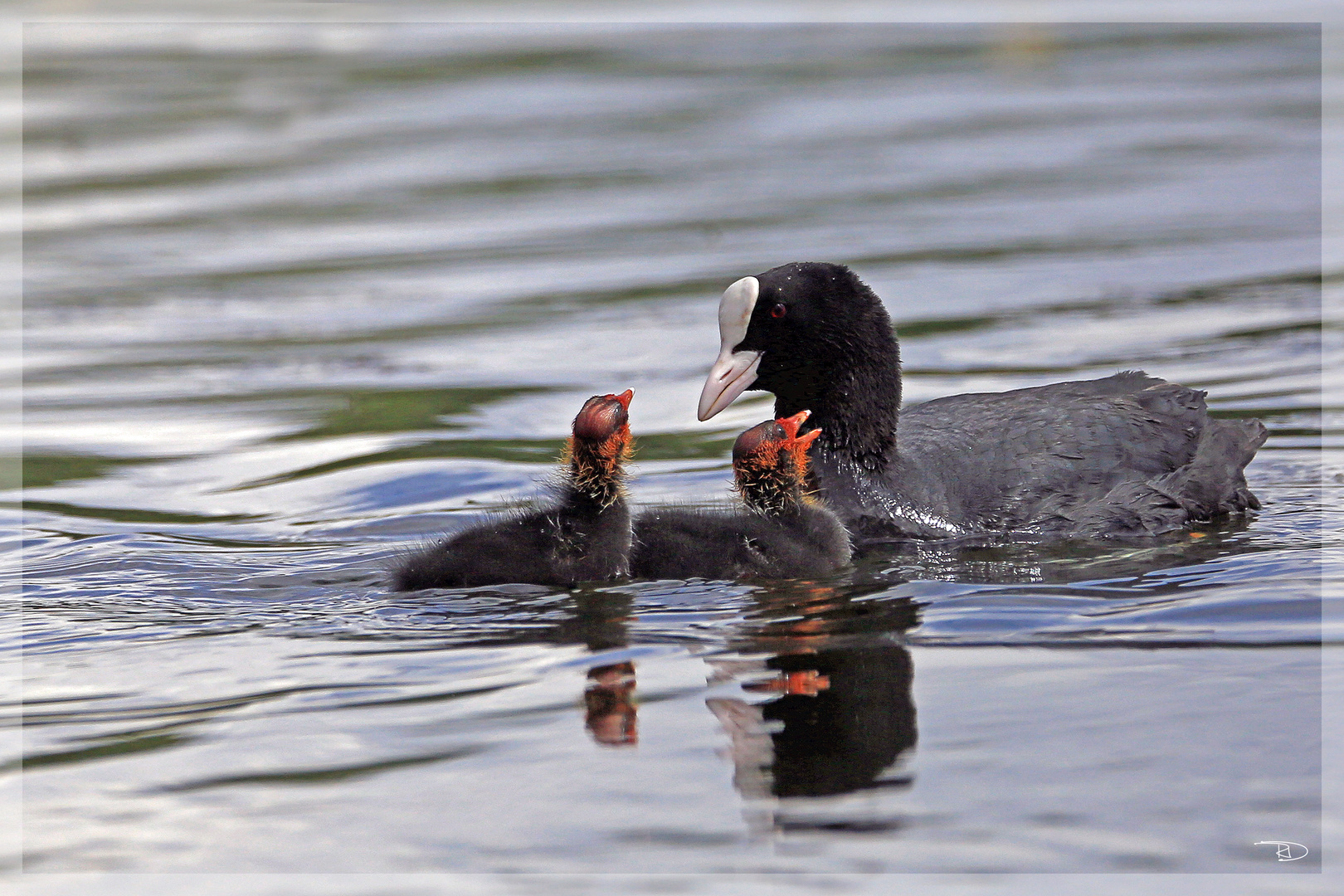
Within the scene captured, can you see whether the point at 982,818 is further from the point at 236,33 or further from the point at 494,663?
the point at 236,33

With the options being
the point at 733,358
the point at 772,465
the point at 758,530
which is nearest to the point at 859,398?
the point at 733,358

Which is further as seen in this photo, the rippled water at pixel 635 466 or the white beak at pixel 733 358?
the white beak at pixel 733 358

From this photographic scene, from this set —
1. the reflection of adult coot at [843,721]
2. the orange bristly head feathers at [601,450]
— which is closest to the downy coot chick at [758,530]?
the orange bristly head feathers at [601,450]

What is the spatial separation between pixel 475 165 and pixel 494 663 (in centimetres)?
1088

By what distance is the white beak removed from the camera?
621cm

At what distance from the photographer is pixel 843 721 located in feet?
13.7

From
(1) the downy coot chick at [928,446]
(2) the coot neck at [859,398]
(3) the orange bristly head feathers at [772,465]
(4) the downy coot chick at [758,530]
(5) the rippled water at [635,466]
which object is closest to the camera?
(5) the rippled water at [635,466]

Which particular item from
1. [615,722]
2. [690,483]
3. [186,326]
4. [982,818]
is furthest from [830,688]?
[186,326]

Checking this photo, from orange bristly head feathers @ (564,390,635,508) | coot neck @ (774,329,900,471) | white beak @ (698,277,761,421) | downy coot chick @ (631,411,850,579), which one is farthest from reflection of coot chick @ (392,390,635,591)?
coot neck @ (774,329,900,471)

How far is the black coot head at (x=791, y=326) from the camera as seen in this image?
6.24 metres

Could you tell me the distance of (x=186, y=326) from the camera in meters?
10.6

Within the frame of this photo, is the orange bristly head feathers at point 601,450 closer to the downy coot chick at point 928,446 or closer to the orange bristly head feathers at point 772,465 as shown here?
the orange bristly head feathers at point 772,465
